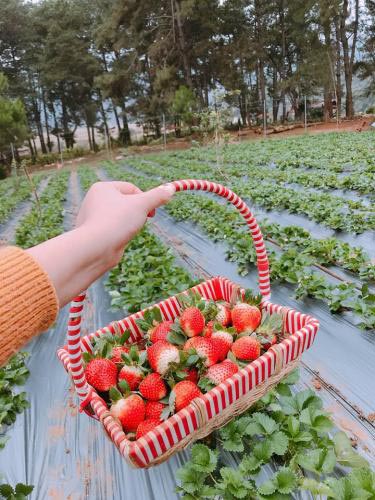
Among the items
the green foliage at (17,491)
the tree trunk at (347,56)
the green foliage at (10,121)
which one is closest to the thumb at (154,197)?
the green foliage at (17,491)

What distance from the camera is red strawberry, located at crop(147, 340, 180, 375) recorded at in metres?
1.72

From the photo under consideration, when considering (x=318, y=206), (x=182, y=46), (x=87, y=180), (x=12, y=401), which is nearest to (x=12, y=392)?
(x=12, y=401)

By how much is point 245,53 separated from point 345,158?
63.0 ft

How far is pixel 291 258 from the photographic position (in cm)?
339

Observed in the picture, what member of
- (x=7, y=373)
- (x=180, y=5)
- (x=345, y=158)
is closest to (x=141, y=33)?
(x=180, y=5)

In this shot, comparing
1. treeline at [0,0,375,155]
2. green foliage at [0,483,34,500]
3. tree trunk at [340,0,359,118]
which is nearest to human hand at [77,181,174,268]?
green foliage at [0,483,34,500]

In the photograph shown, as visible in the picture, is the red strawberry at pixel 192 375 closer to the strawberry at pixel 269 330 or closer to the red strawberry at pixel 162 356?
the red strawberry at pixel 162 356

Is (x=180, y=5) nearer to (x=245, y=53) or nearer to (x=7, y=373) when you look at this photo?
(x=245, y=53)

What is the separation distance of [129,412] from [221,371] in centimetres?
39

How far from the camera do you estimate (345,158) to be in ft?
29.9

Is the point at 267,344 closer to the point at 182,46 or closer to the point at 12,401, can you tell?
the point at 12,401

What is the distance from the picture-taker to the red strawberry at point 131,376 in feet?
5.69

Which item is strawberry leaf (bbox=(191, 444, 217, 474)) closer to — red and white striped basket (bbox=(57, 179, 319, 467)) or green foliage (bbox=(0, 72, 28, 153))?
red and white striped basket (bbox=(57, 179, 319, 467))

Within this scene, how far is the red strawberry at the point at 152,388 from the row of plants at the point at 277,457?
9.6 inches
